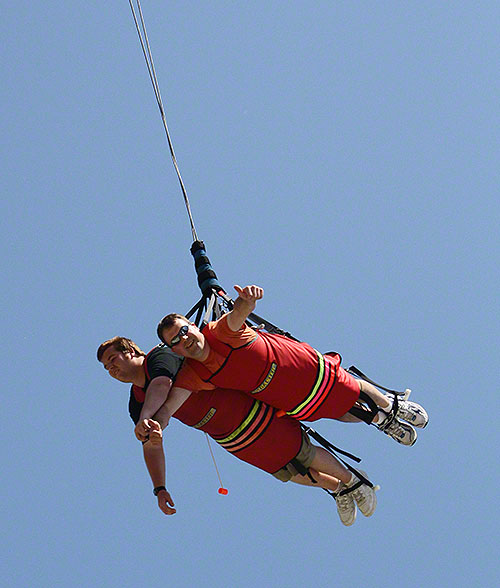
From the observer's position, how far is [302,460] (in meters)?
5.53

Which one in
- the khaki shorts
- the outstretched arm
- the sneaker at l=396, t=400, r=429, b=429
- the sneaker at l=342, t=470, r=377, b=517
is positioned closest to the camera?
the outstretched arm

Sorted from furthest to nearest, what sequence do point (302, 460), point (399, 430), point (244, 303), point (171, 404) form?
point (399, 430) → point (302, 460) → point (171, 404) → point (244, 303)

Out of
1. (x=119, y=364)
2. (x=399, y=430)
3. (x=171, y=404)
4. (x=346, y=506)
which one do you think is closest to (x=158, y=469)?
(x=171, y=404)

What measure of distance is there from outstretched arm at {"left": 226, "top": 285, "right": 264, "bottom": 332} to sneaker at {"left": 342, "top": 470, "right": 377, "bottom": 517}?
1.51 m

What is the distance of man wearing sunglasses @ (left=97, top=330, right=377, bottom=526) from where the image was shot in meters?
4.90

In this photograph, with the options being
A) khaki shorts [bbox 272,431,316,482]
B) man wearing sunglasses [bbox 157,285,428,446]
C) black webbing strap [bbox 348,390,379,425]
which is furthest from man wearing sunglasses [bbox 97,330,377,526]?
black webbing strap [bbox 348,390,379,425]

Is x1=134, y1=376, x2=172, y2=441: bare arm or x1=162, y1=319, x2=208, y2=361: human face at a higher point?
x1=162, y1=319, x2=208, y2=361: human face

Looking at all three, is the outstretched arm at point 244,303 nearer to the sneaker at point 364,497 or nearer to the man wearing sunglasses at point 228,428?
the man wearing sunglasses at point 228,428

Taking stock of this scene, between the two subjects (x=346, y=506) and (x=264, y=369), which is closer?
(x=264, y=369)

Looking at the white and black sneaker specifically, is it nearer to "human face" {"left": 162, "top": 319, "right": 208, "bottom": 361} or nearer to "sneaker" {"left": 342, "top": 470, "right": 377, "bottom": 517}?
"sneaker" {"left": 342, "top": 470, "right": 377, "bottom": 517}

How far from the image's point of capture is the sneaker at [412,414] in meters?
5.79

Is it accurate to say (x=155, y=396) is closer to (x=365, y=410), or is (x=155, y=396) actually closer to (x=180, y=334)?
(x=180, y=334)

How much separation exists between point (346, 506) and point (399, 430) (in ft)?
1.94

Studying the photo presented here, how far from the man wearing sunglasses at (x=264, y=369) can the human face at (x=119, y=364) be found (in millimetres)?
244
